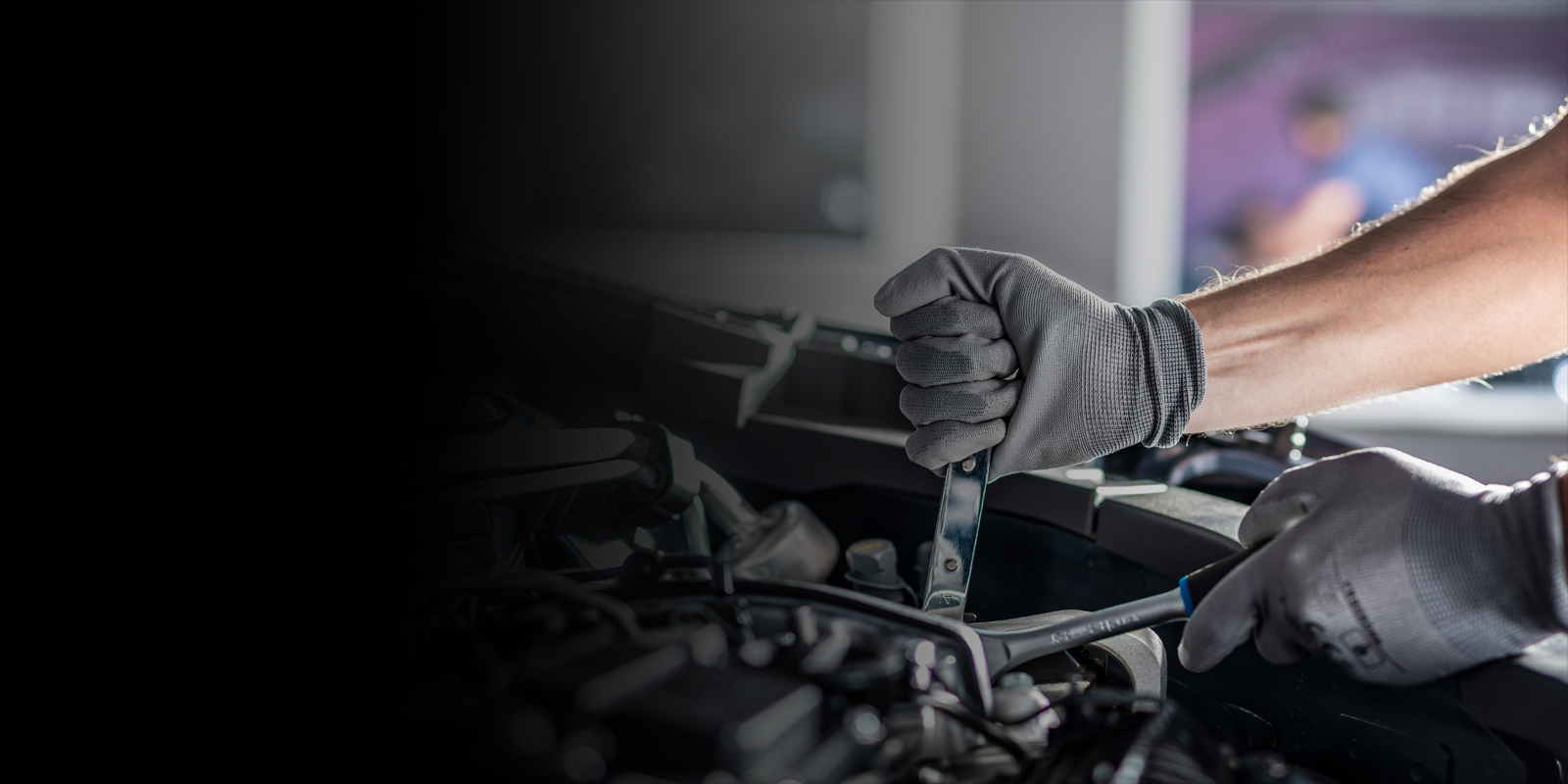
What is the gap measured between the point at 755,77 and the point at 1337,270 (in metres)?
3.54

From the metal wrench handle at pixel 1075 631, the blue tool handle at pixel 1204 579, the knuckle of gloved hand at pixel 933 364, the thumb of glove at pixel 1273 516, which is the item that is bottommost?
the metal wrench handle at pixel 1075 631

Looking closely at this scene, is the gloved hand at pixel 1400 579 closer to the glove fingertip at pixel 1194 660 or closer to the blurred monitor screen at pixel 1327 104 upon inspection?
the glove fingertip at pixel 1194 660

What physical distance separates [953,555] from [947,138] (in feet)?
11.9

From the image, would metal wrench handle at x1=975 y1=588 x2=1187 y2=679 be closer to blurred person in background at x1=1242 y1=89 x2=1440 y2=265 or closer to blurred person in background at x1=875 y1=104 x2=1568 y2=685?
blurred person in background at x1=875 y1=104 x2=1568 y2=685

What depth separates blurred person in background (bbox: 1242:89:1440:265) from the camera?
4.36m

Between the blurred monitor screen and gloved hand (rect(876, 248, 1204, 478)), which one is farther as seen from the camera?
the blurred monitor screen

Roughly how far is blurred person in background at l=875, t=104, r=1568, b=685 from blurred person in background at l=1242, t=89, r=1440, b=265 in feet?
12.4

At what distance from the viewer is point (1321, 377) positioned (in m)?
0.97

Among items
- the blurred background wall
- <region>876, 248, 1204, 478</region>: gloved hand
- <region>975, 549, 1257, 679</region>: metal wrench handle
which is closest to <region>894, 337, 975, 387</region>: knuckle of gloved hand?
<region>876, 248, 1204, 478</region>: gloved hand

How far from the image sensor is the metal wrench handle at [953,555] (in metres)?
0.81

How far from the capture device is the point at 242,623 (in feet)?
1.52

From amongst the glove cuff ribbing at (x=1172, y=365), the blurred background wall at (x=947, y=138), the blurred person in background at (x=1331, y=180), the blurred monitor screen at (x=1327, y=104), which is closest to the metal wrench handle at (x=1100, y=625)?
the glove cuff ribbing at (x=1172, y=365)

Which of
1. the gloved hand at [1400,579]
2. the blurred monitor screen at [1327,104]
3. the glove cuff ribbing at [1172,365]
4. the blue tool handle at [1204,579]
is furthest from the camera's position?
the blurred monitor screen at [1327,104]

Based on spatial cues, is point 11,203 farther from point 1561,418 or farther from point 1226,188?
point 1561,418
